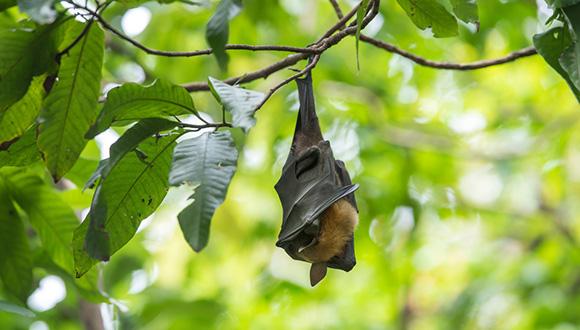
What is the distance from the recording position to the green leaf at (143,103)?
188 cm

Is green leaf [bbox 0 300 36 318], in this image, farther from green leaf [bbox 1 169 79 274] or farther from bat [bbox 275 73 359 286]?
bat [bbox 275 73 359 286]

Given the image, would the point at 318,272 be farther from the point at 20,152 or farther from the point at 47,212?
the point at 20,152

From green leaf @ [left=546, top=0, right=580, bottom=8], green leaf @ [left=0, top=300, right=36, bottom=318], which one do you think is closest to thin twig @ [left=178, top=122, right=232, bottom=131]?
green leaf @ [left=546, top=0, right=580, bottom=8]

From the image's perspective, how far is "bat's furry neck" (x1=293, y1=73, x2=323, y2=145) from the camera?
10.3 feet

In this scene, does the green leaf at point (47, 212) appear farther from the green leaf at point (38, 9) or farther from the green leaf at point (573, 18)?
the green leaf at point (573, 18)

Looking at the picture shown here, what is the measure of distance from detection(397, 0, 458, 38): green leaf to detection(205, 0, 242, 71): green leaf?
0.48 metres

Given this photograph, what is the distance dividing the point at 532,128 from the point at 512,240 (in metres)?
2.83

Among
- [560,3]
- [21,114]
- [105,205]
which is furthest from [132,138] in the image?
[560,3]

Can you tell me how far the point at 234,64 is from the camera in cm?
603

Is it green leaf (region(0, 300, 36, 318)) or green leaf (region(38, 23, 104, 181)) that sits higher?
green leaf (region(38, 23, 104, 181))

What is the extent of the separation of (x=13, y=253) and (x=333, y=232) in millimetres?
1228

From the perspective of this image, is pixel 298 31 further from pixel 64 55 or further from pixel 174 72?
pixel 64 55

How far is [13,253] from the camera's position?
112 inches

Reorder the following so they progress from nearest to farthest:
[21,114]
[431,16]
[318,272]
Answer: [21,114], [431,16], [318,272]
